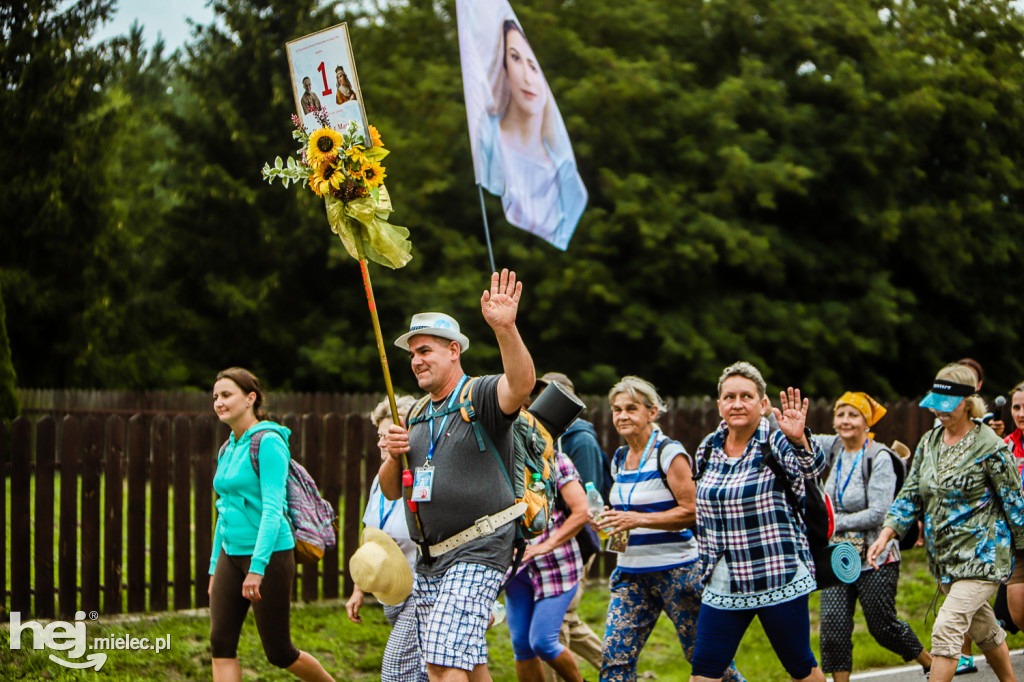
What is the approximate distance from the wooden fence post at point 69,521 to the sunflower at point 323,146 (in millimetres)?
3927

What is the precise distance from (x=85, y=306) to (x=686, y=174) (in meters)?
15.2

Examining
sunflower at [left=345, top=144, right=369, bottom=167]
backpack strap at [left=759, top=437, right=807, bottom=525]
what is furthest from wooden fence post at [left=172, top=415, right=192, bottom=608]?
backpack strap at [left=759, top=437, right=807, bottom=525]

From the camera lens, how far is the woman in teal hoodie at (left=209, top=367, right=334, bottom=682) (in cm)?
525

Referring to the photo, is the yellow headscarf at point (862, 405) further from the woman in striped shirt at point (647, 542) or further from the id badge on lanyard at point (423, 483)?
the id badge on lanyard at point (423, 483)

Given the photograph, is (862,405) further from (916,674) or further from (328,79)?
(328,79)

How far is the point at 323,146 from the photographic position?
466cm

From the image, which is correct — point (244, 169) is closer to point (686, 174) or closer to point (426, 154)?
point (426, 154)

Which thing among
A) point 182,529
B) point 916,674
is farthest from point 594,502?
point 182,529

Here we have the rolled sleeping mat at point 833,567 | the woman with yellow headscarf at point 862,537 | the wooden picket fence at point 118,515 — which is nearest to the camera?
the rolled sleeping mat at point 833,567

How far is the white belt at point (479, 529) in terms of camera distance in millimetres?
4266

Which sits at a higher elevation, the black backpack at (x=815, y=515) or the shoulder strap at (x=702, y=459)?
the shoulder strap at (x=702, y=459)

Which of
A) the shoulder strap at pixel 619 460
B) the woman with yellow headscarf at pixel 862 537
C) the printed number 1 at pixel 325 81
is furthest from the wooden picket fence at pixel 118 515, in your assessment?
the printed number 1 at pixel 325 81

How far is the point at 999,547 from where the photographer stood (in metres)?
5.68

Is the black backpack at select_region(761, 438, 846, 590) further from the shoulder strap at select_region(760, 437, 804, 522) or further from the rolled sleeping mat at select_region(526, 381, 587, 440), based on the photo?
the rolled sleeping mat at select_region(526, 381, 587, 440)
